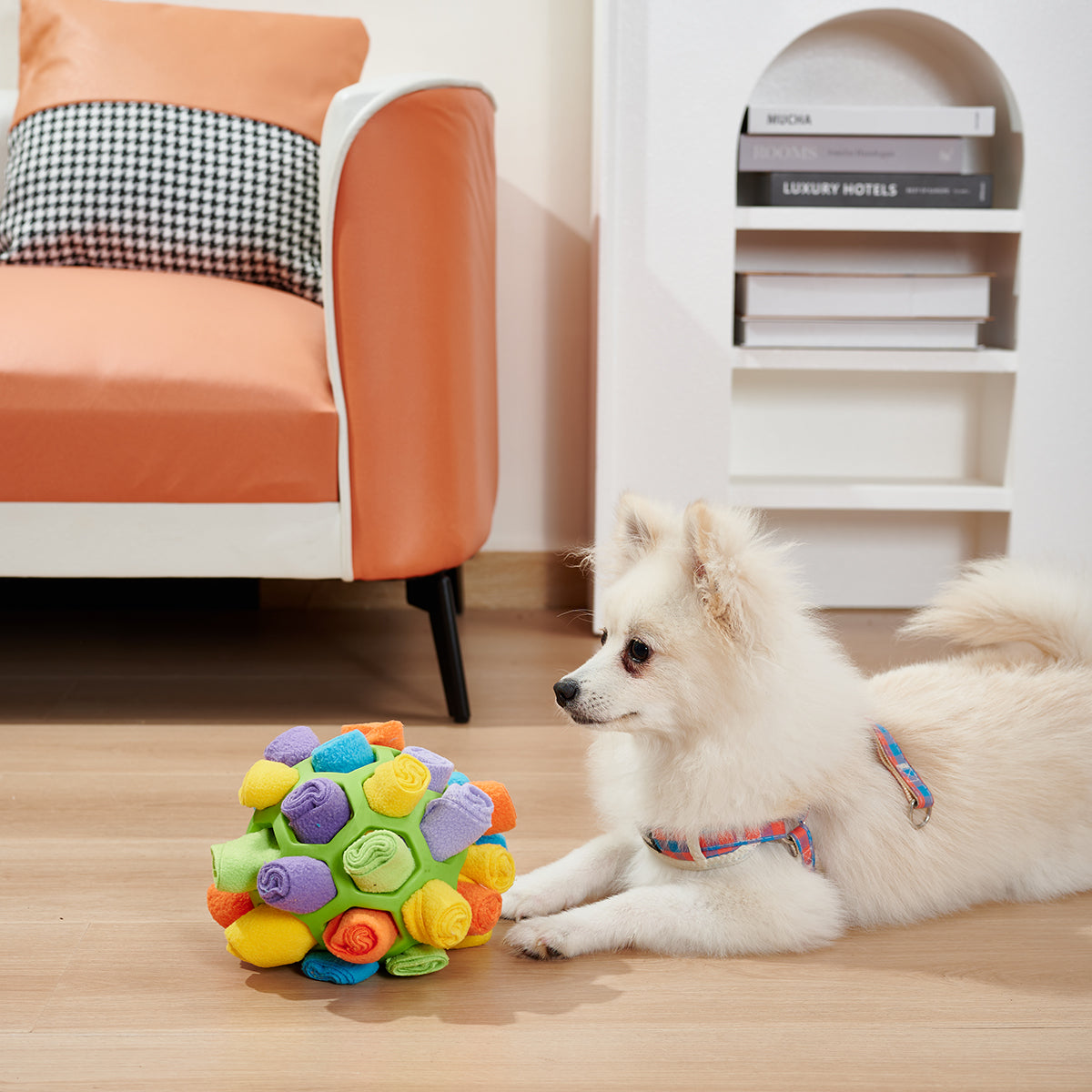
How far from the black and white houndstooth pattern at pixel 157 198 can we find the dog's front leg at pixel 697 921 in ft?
4.03

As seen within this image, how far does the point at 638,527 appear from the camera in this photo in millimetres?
1011

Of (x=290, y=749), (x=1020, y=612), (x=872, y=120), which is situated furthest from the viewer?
(x=872, y=120)

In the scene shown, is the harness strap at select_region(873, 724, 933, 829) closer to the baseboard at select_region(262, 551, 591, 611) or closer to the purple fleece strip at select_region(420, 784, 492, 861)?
the purple fleece strip at select_region(420, 784, 492, 861)

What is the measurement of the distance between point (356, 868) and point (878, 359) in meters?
1.49

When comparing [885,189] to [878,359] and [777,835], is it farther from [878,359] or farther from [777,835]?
[777,835]

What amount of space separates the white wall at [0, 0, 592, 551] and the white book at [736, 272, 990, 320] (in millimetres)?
420

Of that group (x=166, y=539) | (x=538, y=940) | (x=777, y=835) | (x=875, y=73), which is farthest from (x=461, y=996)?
(x=875, y=73)

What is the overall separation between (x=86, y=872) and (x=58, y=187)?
1.17 meters

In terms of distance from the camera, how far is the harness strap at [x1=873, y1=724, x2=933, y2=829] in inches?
38.1

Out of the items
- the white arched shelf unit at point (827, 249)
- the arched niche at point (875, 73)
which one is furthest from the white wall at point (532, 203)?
the arched niche at point (875, 73)

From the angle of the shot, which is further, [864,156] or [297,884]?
[864,156]

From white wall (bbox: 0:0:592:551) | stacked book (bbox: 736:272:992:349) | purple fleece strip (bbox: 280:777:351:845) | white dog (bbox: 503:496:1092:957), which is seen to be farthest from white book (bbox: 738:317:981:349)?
purple fleece strip (bbox: 280:777:351:845)

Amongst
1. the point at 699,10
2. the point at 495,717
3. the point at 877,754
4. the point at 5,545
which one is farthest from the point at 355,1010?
the point at 699,10

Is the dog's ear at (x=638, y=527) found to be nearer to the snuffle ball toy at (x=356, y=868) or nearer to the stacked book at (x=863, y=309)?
the snuffle ball toy at (x=356, y=868)
